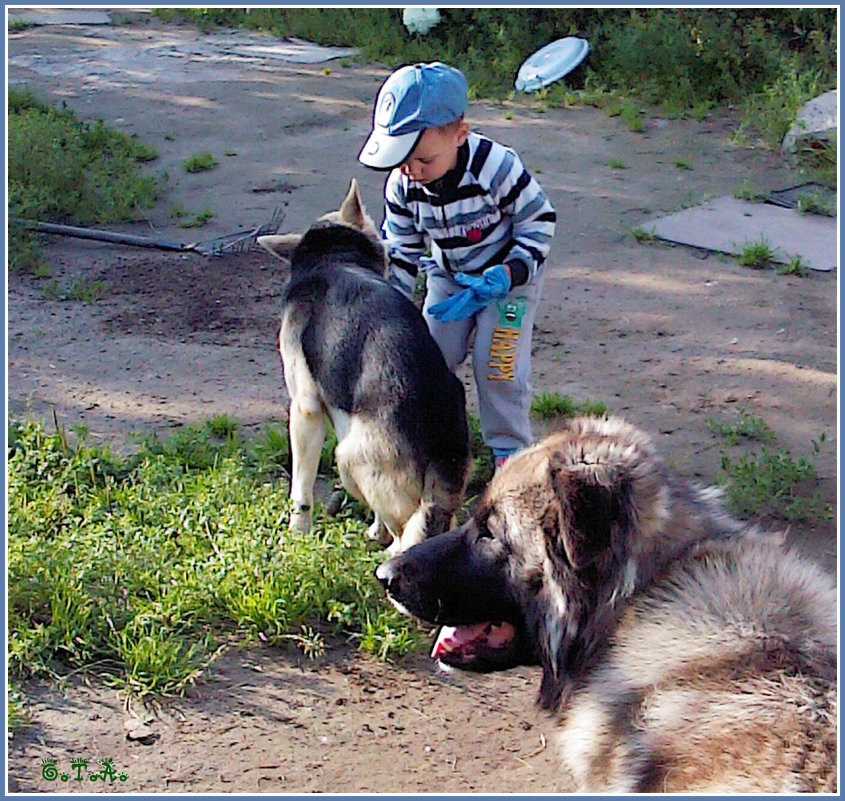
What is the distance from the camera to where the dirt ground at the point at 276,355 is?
3.38 meters

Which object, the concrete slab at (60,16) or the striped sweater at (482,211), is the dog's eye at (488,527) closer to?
the striped sweater at (482,211)

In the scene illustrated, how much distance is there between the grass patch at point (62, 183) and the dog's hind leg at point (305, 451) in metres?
3.82

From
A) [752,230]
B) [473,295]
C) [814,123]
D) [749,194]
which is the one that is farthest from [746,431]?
[814,123]

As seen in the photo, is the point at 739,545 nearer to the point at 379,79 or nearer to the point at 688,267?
the point at 688,267

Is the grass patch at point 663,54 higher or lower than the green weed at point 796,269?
higher

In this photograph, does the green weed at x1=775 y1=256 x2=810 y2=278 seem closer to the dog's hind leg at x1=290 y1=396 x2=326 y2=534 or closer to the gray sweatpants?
the gray sweatpants

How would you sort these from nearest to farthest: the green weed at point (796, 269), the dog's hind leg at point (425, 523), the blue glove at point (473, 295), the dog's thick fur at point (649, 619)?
the dog's thick fur at point (649, 619) → the dog's hind leg at point (425, 523) → the blue glove at point (473, 295) → the green weed at point (796, 269)

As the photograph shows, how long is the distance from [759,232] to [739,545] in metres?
5.99

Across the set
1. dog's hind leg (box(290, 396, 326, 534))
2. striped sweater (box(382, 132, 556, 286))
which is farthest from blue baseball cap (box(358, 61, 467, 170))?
dog's hind leg (box(290, 396, 326, 534))

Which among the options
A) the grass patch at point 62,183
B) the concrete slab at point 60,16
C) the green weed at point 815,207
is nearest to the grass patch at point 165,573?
the grass patch at point 62,183

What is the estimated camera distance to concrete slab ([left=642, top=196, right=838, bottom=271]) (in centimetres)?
781

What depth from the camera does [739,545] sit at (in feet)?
8.79

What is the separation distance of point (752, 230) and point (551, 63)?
17.7 feet

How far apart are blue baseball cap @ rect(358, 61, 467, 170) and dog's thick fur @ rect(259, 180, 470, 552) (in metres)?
0.50
